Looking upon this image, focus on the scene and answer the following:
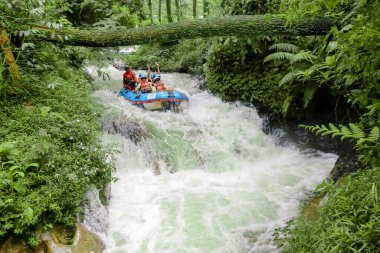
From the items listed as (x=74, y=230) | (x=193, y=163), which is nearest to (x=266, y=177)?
(x=193, y=163)

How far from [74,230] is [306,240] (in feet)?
10.2

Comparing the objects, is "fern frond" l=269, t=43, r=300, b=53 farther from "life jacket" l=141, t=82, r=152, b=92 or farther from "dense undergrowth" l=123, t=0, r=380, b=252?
"life jacket" l=141, t=82, r=152, b=92

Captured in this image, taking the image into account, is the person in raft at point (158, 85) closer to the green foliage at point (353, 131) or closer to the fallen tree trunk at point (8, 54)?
the fallen tree trunk at point (8, 54)

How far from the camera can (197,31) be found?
7309 millimetres

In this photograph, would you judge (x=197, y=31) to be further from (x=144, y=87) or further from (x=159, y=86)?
Answer: (x=144, y=87)

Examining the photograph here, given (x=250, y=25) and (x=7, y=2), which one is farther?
(x=250, y=25)

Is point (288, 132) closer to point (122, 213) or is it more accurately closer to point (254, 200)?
point (254, 200)

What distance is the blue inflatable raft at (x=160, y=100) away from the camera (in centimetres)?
912

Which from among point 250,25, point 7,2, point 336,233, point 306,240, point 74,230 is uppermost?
point 7,2

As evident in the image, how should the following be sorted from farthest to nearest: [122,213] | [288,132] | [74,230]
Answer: [288,132]
[122,213]
[74,230]

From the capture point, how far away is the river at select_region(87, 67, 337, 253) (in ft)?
16.5

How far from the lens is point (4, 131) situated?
16.5 ft

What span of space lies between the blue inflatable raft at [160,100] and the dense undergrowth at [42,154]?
7.42ft

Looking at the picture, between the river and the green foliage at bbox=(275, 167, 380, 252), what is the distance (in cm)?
144
